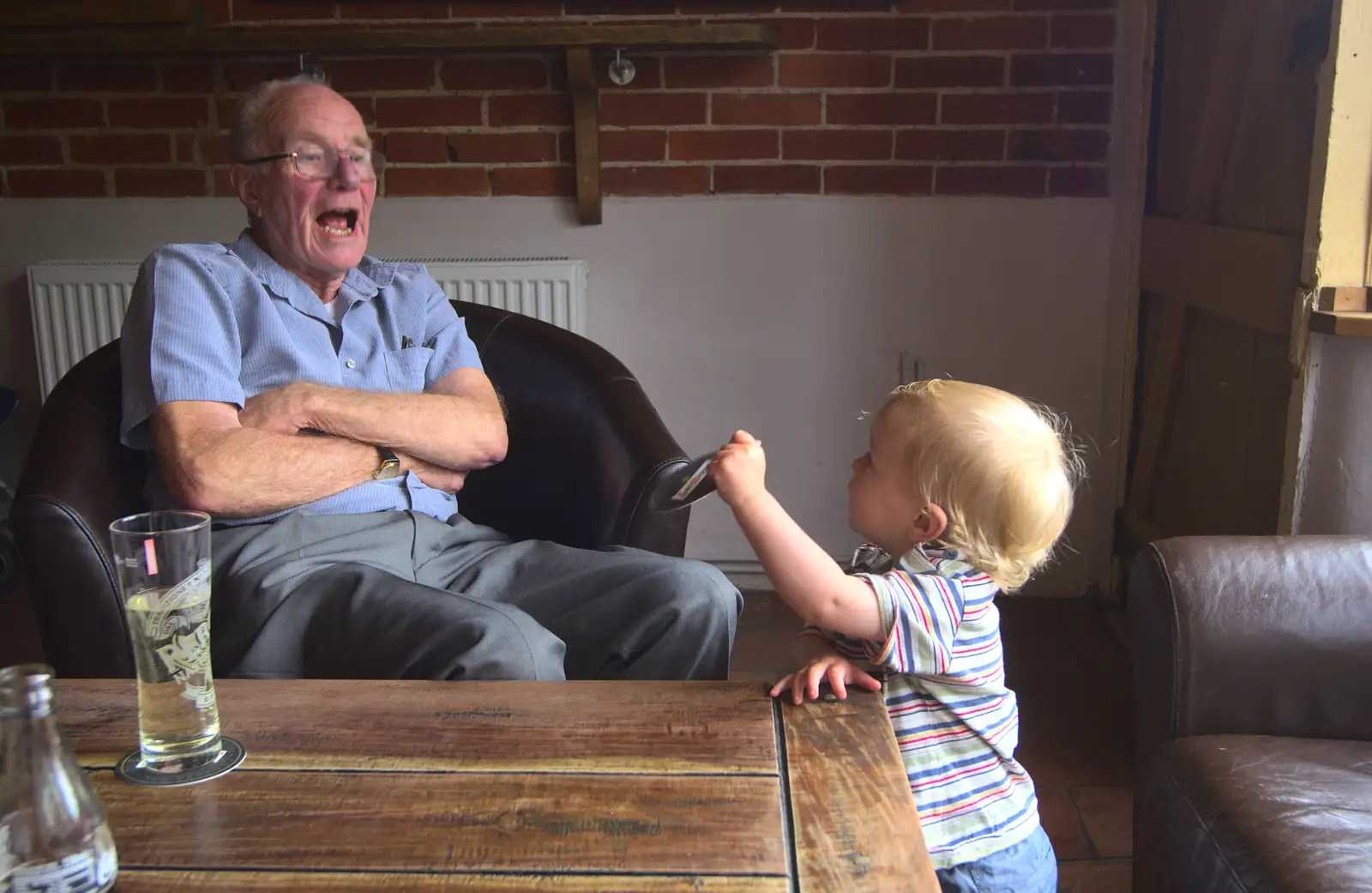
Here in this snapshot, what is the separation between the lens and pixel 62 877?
73 cm

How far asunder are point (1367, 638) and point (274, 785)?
1.21 m

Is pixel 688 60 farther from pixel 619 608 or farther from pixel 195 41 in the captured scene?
pixel 619 608

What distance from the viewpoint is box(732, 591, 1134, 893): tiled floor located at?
1.83 meters

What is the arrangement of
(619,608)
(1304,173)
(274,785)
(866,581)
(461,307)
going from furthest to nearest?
(461,307), (1304,173), (619,608), (866,581), (274,785)

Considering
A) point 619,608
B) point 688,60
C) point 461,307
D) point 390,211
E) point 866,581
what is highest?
point 688,60

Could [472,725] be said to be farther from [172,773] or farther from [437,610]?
[437,610]

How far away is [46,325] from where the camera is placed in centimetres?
285

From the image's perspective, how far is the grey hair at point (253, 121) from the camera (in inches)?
71.2

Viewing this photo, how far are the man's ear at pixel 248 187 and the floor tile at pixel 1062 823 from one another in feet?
5.13

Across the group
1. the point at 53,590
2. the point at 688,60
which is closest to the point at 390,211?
the point at 688,60

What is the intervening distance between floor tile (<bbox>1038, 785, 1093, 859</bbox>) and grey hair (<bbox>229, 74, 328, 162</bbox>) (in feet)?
5.32

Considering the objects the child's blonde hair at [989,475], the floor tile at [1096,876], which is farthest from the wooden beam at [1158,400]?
the child's blonde hair at [989,475]

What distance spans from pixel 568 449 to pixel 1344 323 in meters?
1.18

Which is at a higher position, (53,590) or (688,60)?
(688,60)
